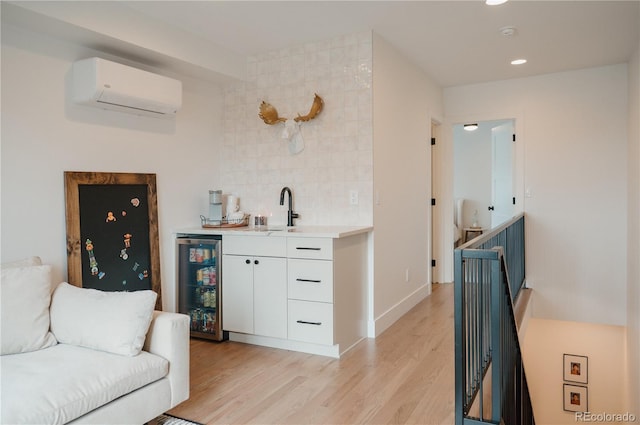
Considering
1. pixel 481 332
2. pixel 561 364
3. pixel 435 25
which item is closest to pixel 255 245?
pixel 481 332

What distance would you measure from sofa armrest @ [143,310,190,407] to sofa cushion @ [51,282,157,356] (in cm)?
9

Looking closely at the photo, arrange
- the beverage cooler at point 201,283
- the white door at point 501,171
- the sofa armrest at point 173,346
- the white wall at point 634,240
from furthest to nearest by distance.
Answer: the white door at point 501,171, the white wall at point 634,240, the beverage cooler at point 201,283, the sofa armrest at point 173,346

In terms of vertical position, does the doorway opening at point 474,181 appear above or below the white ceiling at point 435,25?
below

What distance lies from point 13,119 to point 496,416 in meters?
3.13

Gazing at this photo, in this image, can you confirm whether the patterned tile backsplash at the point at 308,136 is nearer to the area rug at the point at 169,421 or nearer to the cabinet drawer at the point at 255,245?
the cabinet drawer at the point at 255,245

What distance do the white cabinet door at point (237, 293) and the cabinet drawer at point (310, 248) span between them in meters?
0.40

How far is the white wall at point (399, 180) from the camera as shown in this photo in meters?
3.84

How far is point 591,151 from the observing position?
495 cm

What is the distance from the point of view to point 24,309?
2248mm

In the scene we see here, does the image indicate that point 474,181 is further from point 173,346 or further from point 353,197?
point 173,346

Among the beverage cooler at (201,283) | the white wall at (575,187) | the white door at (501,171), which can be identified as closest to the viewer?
the beverage cooler at (201,283)

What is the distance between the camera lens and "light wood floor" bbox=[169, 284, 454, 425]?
95.2 inches
